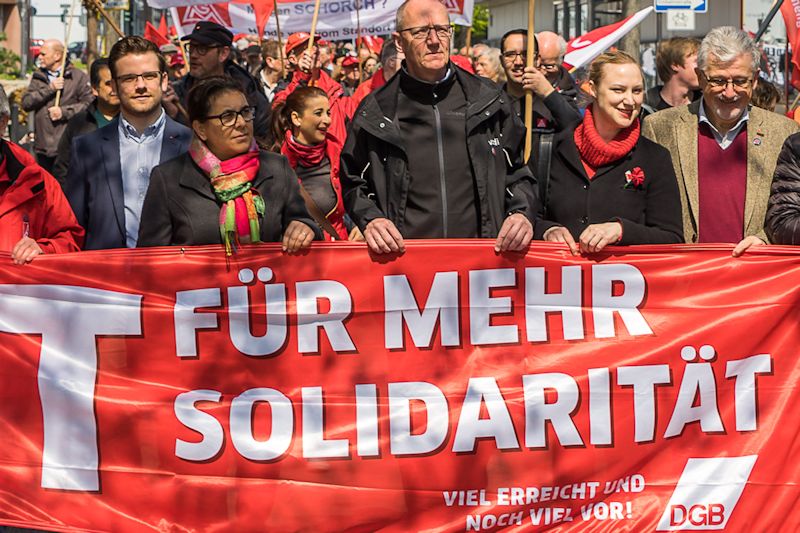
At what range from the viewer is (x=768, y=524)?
16.3 feet

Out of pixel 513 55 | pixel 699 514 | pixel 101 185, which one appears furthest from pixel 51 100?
pixel 699 514

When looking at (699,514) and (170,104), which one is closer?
(699,514)

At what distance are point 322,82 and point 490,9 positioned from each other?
54449 mm

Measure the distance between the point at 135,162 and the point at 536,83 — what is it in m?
2.08

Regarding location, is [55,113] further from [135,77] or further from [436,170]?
[436,170]

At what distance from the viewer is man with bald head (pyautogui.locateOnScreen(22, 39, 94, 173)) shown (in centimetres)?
1341

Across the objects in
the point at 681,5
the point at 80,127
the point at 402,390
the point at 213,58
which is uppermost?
the point at 681,5

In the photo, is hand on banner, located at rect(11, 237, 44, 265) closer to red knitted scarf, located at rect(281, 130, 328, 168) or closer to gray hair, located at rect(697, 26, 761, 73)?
red knitted scarf, located at rect(281, 130, 328, 168)

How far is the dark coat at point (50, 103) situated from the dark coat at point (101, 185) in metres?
7.57

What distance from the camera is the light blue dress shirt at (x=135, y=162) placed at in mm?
5754

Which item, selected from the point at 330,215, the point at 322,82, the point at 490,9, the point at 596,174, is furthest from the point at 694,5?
the point at 490,9

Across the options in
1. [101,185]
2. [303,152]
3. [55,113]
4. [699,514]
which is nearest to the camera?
[699,514]

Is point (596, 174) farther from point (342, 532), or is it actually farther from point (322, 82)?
point (322, 82)

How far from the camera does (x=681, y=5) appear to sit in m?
11.4
